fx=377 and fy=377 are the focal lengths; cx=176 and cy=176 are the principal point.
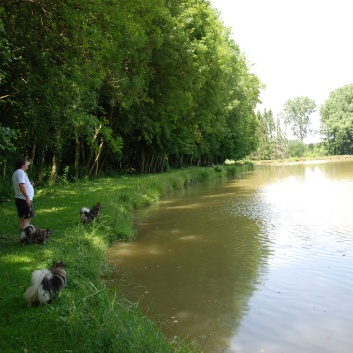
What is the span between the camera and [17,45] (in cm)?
1109

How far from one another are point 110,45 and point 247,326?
32.0 ft

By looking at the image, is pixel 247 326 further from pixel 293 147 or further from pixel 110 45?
pixel 293 147

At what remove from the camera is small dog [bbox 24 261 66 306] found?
539 centimetres

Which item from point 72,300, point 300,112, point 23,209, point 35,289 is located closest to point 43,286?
point 35,289

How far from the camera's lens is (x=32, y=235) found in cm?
861

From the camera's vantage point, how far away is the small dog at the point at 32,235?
28.0ft

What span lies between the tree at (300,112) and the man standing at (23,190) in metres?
133

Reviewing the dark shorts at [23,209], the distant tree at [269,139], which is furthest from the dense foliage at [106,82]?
the distant tree at [269,139]

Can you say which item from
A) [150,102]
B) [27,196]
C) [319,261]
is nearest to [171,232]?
[319,261]

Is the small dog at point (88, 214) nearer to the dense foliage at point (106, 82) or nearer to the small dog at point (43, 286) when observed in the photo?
the dense foliage at point (106, 82)

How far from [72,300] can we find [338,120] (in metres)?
102

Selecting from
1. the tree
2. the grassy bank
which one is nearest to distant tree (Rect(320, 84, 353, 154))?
the tree

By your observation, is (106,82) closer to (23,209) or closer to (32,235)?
(23,209)

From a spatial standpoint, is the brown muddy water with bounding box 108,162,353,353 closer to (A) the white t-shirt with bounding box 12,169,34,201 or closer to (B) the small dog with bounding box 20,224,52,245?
(B) the small dog with bounding box 20,224,52,245
